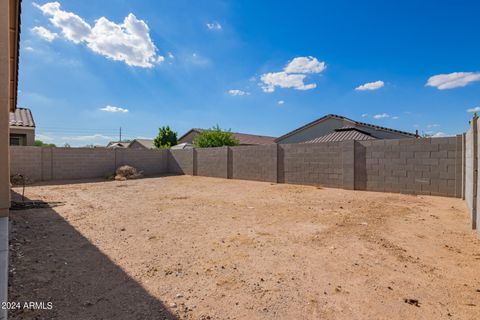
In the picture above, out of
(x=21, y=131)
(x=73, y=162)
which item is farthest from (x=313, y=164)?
(x=21, y=131)

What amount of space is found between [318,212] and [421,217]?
2005 millimetres

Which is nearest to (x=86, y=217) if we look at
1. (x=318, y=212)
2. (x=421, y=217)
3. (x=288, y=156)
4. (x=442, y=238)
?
(x=318, y=212)

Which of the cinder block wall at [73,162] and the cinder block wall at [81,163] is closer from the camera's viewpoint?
the cinder block wall at [73,162]

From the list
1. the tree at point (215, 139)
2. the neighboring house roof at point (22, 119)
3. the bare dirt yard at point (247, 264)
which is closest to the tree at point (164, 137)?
the tree at point (215, 139)

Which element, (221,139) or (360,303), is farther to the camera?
(221,139)

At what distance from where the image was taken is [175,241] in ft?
12.4

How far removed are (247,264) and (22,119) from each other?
16.8m

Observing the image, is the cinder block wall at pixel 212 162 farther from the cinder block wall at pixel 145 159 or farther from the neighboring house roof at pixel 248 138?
the neighboring house roof at pixel 248 138

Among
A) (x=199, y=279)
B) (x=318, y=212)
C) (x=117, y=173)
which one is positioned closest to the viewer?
(x=199, y=279)

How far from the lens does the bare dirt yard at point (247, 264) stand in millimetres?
2137

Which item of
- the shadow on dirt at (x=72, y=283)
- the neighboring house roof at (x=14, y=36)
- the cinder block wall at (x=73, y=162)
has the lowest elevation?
the shadow on dirt at (x=72, y=283)

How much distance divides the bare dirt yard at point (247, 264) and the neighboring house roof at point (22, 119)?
34.6ft

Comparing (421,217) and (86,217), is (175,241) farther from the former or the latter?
(421,217)

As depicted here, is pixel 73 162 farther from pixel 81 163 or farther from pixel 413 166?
pixel 413 166
